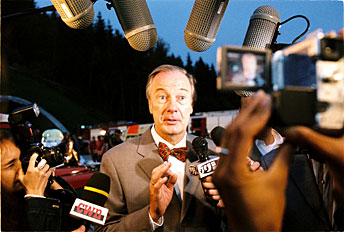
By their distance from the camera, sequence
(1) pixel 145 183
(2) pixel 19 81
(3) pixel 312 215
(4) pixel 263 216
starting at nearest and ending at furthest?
(4) pixel 263 216 < (3) pixel 312 215 < (1) pixel 145 183 < (2) pixel 19 81

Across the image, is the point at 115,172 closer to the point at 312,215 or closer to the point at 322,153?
the point at 312,215

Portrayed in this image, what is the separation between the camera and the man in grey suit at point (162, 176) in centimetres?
158

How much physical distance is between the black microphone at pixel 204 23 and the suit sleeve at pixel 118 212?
3.30ft

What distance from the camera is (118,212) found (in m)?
1.73

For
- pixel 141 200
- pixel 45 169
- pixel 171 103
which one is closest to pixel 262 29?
pixel 171 103

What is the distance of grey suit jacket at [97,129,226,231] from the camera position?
1685 millimetres

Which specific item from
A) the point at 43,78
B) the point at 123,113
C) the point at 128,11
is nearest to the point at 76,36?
the point at 43,78

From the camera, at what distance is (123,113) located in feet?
150

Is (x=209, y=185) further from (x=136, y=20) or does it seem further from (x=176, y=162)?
(x=136, y=20)

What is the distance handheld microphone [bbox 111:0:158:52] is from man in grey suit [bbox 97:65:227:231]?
27cm

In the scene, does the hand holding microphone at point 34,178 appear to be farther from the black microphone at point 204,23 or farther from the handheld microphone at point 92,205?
the black microphone at point 204,23

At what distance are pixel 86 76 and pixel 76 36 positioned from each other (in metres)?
7.07

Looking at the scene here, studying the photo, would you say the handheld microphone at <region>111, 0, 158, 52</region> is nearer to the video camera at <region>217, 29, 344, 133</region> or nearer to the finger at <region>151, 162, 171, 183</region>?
the finger at <region>151, 162, 171, 183</region>

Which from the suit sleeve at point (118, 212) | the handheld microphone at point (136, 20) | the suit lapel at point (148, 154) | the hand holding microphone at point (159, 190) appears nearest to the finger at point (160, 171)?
the hand holding microphone at point (159, 190)
